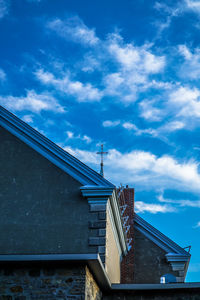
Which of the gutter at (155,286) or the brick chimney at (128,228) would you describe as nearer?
the gutter at (155,286)

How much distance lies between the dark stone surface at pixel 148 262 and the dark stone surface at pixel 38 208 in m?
8.61

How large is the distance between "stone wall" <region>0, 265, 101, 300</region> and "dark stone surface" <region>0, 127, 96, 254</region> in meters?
1.59

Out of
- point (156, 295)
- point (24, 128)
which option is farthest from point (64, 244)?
point (24, 128)

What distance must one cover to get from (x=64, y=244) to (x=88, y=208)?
120 cm

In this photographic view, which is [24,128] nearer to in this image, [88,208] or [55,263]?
[88,208]

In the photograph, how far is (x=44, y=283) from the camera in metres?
8.90

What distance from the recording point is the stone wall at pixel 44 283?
8820 mm

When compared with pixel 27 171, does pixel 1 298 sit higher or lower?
lower

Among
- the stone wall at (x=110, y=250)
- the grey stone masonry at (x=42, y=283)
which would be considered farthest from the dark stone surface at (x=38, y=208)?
the grey stone masonry at (x=42, y=283)

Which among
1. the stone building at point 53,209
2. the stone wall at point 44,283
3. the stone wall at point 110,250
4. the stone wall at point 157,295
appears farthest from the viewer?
the stone wall at point 110,250

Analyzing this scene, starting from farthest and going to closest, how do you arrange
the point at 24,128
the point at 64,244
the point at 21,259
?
1. the point at 24,128
2. the point at 64,244
3. the point at 21,259

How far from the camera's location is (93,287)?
988 centimetres

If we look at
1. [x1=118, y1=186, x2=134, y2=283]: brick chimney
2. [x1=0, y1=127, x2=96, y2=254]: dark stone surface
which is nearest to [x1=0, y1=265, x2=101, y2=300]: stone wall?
[x1=0, y1=127, x2=96, y2=254]: dark stone surface

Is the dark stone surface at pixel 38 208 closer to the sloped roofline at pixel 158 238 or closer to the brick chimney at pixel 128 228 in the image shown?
the brick chimney at pixel 128 228
